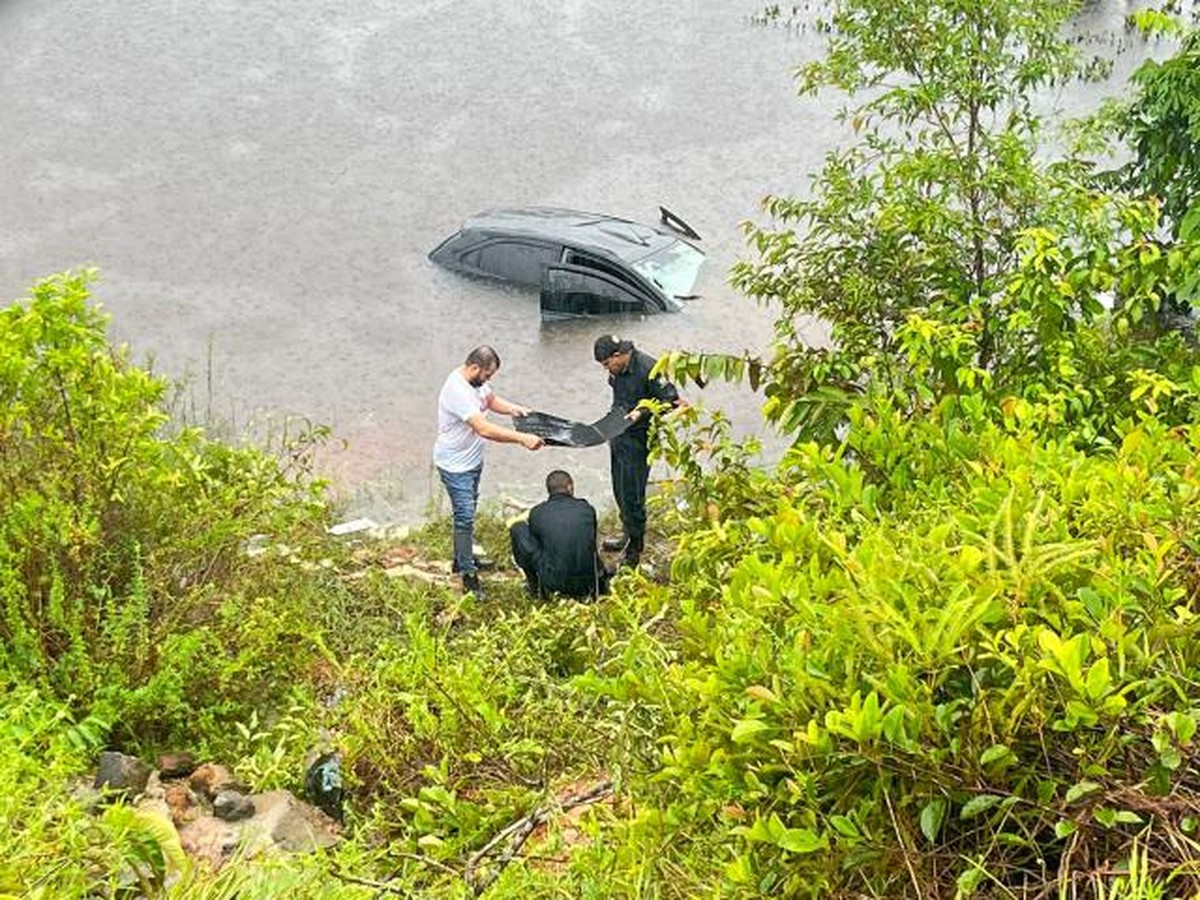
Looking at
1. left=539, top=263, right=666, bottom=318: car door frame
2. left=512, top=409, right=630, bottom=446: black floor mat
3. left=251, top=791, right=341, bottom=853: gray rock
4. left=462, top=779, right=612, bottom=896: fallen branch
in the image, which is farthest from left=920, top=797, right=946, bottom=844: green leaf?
left=539, top=263, right=666, bottom=318: car door frame

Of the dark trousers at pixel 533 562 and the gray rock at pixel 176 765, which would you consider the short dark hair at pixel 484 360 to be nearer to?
the dark trousers at pixel 533 562

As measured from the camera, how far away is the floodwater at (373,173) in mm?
10000

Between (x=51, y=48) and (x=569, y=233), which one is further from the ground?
(x=51, y=48)

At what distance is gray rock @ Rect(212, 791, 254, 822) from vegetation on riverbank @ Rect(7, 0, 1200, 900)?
0.62 feet

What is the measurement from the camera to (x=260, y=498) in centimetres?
588

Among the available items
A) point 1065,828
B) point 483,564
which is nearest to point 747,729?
point 1065,828

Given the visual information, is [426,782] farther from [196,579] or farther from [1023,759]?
[1023,759]

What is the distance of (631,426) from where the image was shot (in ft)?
23.8

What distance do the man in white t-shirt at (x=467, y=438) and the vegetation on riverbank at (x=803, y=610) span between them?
302mm

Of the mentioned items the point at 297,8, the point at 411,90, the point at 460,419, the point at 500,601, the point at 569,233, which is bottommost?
the point at 500,601

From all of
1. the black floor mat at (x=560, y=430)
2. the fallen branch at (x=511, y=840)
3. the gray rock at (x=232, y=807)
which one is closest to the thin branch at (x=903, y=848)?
the fallen branch at (x=511, y=840)

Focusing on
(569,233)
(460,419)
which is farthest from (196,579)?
(569,233)

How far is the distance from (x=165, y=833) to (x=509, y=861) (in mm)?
1048

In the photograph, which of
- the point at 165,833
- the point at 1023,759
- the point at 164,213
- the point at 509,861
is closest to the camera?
→ the point at 1023,759
